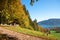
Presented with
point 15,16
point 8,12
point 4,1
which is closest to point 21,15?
point 15,16

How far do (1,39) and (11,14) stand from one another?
24216 millimetres

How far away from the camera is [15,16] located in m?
41.0

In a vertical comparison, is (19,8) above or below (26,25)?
above

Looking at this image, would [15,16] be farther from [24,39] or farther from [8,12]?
[24,39]

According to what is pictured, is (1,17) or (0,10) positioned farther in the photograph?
(1,17)

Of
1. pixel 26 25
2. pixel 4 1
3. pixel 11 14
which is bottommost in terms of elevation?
pixel 26 25

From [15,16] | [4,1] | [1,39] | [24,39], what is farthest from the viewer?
[15,16]

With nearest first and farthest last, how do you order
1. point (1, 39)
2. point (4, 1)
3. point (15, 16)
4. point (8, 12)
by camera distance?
point (1, 39), point (4, 1), point (8, 12), point (15, 16)

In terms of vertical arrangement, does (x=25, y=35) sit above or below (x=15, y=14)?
above

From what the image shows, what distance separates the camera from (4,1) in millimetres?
19906

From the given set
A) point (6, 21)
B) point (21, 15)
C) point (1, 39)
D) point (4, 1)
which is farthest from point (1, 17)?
point (1, 39)

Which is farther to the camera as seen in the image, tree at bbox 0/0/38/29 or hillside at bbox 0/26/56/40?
tree at bbox 0/0/38/29

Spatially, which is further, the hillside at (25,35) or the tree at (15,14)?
the tree at (15,14)

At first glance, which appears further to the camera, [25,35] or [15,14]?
[15,14]
